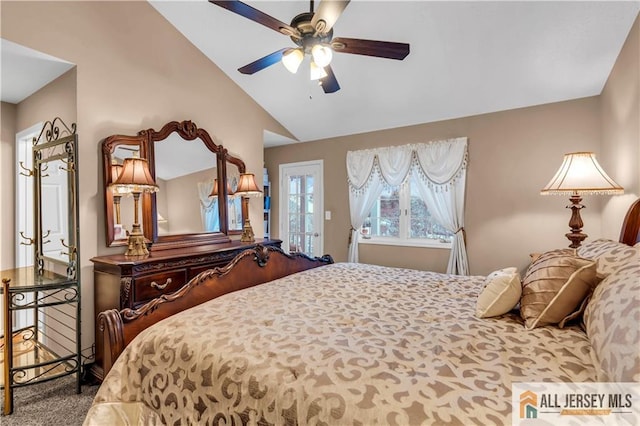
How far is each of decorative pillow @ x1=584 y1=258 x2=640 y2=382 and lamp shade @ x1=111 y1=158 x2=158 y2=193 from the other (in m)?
2.85

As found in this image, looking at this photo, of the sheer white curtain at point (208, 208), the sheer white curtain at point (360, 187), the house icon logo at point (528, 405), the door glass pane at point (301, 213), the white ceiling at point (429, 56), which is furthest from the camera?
the door glass pane at point (301, 213)

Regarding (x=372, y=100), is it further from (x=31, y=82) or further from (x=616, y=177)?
(x=31, y=82)

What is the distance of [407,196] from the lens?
4070 mm

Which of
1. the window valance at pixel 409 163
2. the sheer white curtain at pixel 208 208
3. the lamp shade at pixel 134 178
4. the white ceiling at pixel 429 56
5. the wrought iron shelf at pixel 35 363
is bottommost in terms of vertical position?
the wrought iron shelf at pixel 35 363

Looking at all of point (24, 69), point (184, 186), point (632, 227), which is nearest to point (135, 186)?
point (184, 186)

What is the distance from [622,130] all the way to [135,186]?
12.3 ft

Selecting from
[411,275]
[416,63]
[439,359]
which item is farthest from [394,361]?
[416,63]

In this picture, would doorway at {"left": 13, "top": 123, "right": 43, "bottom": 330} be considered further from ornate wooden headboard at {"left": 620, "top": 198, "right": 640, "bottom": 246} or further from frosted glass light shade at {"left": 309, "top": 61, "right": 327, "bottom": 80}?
ornate wooden headboard at {"left": 620, "top": 198, "right": 640, "bottom": 246}

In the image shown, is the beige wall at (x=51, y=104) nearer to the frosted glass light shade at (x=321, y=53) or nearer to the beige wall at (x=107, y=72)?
the beige wall at (x=107, y=72)

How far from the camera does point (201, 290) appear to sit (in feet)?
6.31

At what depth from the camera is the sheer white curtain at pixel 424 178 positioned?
3.65m

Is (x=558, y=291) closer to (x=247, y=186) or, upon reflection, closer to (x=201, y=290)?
(x=201, y=290)

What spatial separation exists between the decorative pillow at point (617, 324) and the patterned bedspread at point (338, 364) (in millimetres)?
83

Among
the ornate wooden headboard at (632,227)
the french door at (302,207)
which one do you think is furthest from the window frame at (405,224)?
the ornate wooden headboard at (632,227)
